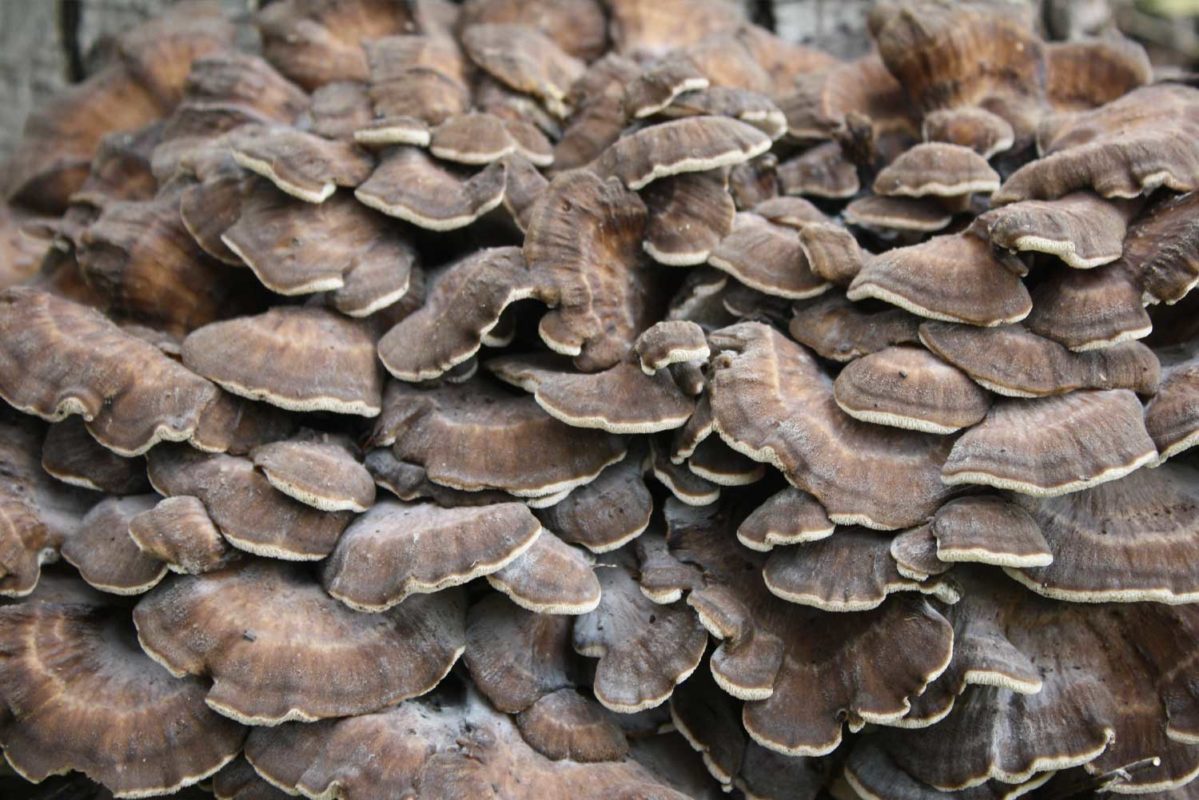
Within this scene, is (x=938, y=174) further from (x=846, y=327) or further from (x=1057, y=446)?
(x=1057, y=446)

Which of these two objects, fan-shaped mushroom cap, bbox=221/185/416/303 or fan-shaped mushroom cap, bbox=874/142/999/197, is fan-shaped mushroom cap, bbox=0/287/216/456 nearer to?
fan-shaped mushroom cap, bbox=221/185/416/303

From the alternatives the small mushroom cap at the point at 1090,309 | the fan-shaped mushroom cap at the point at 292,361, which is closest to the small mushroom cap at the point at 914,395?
the small mushroom cap at the point at 1090,309

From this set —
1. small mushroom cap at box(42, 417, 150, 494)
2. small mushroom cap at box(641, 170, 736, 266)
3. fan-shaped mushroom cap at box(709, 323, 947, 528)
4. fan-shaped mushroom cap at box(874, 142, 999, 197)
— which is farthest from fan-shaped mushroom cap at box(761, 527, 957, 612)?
small mushroom cap at box(42, 417, 150, 494)

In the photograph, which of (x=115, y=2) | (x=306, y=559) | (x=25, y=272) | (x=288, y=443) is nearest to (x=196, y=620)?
(x=306, y=559)

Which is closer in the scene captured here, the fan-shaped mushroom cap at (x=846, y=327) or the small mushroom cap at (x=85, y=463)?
the fan-shaped mushroom cap at (x=846, y=327)

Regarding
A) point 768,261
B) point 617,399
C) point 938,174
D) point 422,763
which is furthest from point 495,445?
point 938,174

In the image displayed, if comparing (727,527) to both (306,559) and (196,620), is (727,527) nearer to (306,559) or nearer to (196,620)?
(306,559)

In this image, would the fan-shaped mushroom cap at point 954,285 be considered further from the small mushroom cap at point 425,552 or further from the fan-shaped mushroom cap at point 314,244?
the fan-shaped mushroom cap at point 314,244
